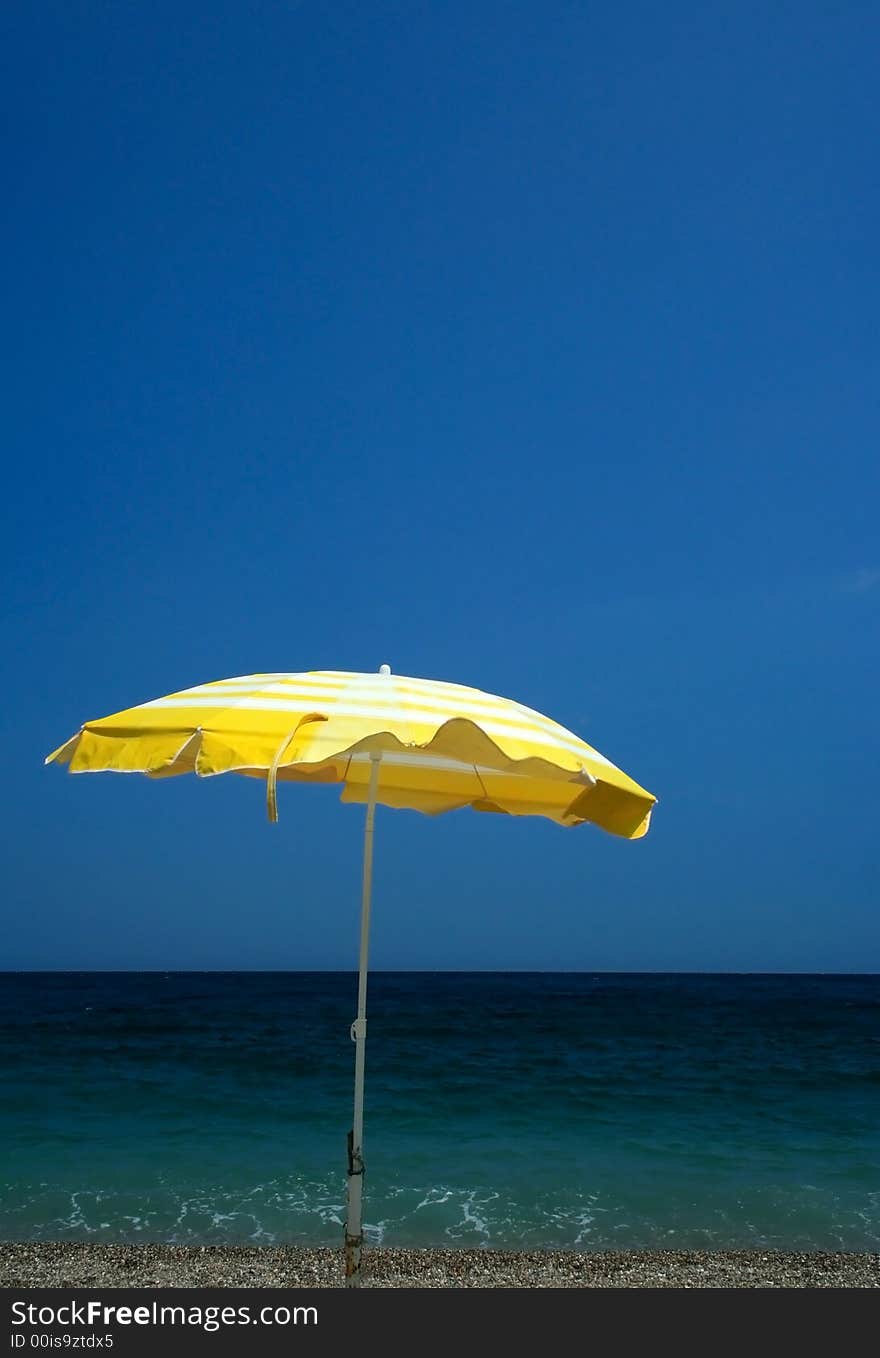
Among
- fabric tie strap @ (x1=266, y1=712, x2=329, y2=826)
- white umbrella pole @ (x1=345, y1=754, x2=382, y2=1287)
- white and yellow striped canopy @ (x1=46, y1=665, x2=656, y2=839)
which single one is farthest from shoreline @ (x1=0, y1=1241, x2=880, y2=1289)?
fabric tie strap @ (x1=266, y1=712, x2=329, y2=826)

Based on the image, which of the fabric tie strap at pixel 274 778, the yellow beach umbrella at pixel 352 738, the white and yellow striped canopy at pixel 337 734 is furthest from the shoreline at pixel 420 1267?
the fabric tie strap at pixel 274 778

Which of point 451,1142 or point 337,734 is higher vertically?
point 337,734

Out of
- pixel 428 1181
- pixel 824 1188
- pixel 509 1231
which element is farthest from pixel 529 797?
pixel 824 1188

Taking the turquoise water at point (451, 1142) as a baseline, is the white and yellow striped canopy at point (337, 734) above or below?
above

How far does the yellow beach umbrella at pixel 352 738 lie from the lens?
321 centimetres

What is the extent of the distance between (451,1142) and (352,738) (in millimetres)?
9865

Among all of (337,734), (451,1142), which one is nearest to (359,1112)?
(337,734)

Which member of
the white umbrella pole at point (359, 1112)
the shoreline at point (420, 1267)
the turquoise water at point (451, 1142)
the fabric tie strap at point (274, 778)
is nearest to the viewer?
the fabric tie strap at point (274, 778)

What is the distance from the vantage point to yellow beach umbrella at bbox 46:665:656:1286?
3211mm

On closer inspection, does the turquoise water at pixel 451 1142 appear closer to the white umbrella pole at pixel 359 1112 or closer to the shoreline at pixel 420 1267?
the shoreline at pixel 420 1267

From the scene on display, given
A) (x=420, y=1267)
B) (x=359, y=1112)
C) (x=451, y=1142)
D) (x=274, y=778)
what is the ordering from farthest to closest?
(x=451, y=1142) → (x=420, y=1267) → (x=359, y=1112) → (x=274, y=778)

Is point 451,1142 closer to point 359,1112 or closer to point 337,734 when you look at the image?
point 359,1112

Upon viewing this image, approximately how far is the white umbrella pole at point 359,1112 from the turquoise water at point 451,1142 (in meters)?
4.01

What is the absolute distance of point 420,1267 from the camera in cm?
673
